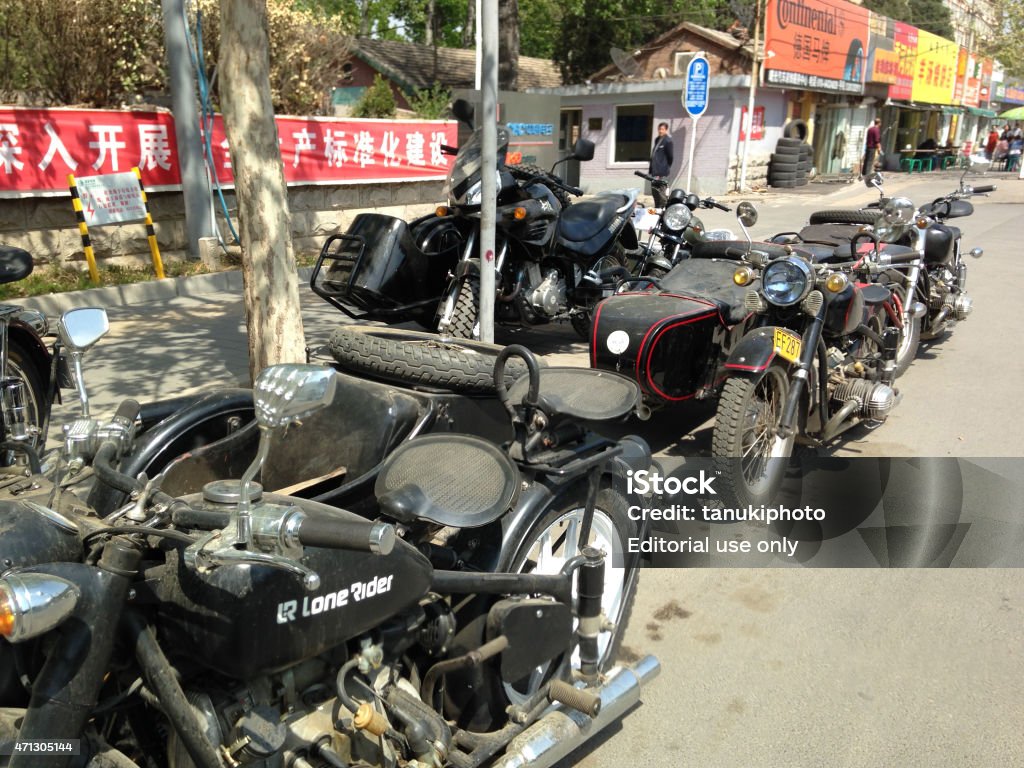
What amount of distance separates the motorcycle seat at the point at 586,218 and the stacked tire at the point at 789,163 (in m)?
18.5

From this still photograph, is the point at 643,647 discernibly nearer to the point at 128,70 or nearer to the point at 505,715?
the point at 505,715

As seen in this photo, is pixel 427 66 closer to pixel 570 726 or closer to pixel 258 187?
pixel 258 187

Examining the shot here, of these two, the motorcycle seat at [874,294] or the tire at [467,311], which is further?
the tire at [467,311]

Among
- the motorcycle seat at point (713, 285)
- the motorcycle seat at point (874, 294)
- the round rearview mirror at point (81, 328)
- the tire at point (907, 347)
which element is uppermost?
the round rearview mirror at point (81, 328)

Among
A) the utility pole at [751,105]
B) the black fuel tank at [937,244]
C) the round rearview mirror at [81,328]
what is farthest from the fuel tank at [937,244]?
the utility pole at [751,105]

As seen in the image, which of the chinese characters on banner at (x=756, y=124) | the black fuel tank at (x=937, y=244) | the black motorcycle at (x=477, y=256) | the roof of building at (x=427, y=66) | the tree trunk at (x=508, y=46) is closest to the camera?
the black motorcycle at (x=477, y=256)

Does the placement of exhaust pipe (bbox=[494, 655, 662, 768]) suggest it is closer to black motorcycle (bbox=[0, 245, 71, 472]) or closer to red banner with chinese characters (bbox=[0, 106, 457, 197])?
black motorcycle (bbox=[0, 245, 71, 472])

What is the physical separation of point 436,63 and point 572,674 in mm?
28065

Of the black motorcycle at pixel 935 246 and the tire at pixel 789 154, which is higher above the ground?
the tire at pixel 789 154

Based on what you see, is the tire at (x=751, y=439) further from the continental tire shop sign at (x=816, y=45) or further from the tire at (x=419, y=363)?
the continental tire shop sign at (x=816, y=45)

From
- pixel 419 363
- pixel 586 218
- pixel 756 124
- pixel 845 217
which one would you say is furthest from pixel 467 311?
pixel 756 124

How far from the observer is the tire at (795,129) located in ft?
83.9

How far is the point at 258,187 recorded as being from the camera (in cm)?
464

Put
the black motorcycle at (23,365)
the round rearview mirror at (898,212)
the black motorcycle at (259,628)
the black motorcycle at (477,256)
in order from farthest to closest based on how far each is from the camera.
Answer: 1. the black motorcycle at (477,256)
2. the round rearview mirror at (898,212)
3. the black motorcycle at (23,365)
4. the black motorcycle at (259,628)
